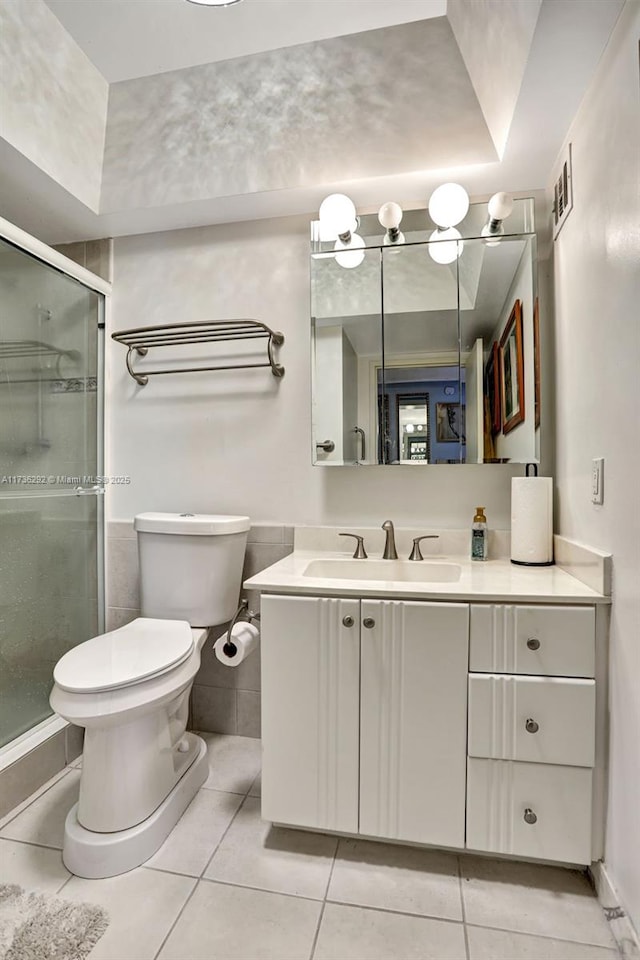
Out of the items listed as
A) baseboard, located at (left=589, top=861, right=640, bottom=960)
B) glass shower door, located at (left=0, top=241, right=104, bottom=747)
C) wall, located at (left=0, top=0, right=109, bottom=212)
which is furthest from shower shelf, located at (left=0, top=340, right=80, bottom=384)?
baseboard, located at (left=589, top=861, right=640, bottom=960)

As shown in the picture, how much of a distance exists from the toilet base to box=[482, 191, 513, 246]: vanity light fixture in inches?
83.6

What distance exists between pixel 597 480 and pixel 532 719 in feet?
2.07

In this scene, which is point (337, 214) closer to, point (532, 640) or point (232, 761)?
point (532, 640)

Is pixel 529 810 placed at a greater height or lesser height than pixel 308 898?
greater

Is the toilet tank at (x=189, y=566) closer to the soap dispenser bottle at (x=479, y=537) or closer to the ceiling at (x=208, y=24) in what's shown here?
the soap dispenser bottle at (x=479, y=537)

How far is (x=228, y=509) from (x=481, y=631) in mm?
1100

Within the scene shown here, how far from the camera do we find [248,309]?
1.96 metres

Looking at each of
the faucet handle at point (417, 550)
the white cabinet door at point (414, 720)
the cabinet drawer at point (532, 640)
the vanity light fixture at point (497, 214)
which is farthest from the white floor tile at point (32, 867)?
the vanity light fixture at point (497, 214)

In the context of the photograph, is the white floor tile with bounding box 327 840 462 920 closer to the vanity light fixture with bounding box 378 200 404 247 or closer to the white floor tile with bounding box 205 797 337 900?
the white floor tile with bounding box 205 797 337 900

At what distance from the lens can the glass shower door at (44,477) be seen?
64.9 inches

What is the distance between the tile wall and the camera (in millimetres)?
1929

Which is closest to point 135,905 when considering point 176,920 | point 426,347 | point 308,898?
point 176,920

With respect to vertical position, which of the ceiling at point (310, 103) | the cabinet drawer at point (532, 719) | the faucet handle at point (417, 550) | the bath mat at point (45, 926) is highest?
the ceiling at point (310, 103)

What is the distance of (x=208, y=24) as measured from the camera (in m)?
1.43
